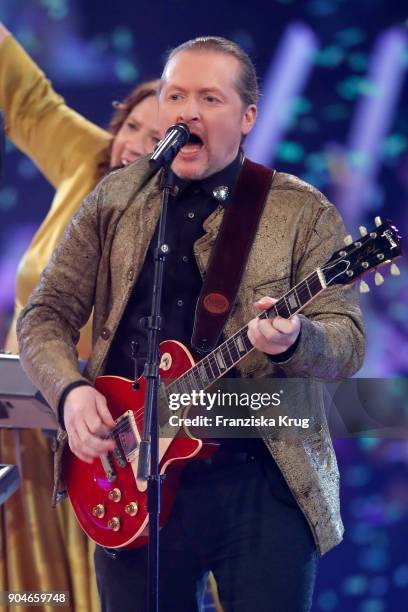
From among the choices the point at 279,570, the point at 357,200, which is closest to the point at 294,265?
the point at 279,570

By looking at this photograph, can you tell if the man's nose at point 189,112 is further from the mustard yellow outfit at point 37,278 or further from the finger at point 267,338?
the mustard yellow outfit at point 37,278

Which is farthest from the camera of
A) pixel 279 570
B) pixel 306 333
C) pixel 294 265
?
pixel 294 265

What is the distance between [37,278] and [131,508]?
154 cm

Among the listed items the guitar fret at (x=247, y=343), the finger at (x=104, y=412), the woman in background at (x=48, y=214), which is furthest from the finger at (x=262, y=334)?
the woman in background at (x=48, y=214)

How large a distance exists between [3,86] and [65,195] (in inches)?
20.0

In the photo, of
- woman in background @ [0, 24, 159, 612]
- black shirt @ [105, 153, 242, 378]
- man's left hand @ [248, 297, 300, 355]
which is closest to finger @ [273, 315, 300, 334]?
man's left hand @ [248, 297, 300, 355]

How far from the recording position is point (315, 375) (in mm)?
1712

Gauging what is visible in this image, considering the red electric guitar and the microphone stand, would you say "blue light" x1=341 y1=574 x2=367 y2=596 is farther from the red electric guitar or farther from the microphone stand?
the microphone stand

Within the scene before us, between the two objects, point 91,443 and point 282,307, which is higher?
point 282,307

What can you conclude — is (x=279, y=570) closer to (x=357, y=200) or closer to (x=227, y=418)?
(x=227, y=418)

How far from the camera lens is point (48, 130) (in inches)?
137

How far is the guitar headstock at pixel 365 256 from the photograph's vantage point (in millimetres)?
1612

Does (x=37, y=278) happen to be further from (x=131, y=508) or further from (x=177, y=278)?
(x=131, y=508)

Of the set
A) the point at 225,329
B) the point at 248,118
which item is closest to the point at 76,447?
the point at 225,329
